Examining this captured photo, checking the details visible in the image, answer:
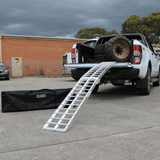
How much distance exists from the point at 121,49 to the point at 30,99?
313 cm

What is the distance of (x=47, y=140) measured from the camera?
298 centimetres

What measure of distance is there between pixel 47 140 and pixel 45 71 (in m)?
21.5

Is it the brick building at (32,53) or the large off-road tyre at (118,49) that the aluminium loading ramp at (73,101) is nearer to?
the large off-road tyre at (118,49)

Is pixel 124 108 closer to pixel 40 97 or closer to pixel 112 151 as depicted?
pixel 40 97

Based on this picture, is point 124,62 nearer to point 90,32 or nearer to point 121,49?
point 121,49

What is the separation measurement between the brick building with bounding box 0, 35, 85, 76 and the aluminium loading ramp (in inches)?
736

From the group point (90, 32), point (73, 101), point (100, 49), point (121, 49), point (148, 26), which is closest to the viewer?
point (73, 101)

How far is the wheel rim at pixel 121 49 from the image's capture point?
6.26m

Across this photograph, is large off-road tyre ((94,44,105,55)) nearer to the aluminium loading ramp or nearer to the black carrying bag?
the aluminium loading ramp

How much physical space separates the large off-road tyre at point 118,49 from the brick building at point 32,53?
60.2 feet

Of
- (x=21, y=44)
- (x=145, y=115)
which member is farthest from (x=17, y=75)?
(x=145, y=115)

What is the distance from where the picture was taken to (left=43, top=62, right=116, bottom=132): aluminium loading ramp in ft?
11.6

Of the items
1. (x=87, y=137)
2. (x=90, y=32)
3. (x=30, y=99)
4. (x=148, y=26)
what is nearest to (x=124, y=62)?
(x=30, y=99)

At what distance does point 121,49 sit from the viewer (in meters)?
6.34
